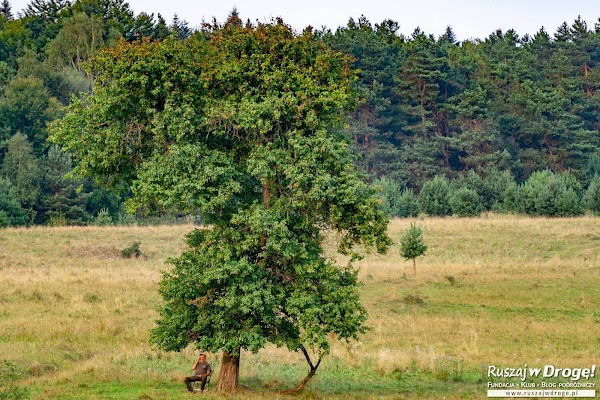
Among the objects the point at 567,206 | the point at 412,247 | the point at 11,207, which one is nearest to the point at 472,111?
the point at 567,206

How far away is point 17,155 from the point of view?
97.3 metres

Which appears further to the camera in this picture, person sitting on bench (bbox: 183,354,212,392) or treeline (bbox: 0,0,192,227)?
treeline (bbox: 0,0,192,227)

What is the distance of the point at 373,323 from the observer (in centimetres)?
4050

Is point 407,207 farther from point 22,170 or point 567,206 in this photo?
point 22,170

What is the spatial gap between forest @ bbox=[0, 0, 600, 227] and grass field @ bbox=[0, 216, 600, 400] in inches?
1328

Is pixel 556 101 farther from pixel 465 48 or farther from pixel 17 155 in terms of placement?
pixel 17 155

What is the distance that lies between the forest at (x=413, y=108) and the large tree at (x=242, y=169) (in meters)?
68.7

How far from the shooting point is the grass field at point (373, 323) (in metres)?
28.7

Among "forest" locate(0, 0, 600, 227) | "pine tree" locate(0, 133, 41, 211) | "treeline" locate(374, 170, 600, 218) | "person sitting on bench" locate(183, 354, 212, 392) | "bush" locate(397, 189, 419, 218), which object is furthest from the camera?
"forest" locate(0, 0, 600, 227)

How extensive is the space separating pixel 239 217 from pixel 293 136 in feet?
9.30

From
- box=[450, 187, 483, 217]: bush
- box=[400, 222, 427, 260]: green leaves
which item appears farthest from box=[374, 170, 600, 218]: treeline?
box=[400, 222, 427, 260]: green leaves

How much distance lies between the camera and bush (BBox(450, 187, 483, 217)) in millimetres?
88438

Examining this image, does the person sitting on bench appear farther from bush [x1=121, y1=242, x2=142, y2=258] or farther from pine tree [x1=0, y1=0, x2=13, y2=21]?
pine tree [x1=0, y1=0, x2=13, y2=21]

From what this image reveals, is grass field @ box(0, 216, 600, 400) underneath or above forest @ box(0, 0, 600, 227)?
underneath
